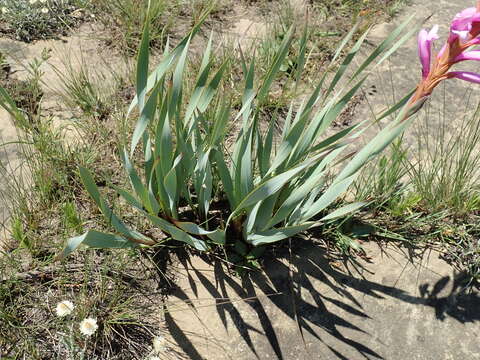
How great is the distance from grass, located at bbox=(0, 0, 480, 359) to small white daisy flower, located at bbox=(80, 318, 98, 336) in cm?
6

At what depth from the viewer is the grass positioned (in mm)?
1775

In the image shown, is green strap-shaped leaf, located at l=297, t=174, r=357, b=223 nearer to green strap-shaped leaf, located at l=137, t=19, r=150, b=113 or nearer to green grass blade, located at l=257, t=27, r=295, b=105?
green grass blade, located at l=257, t=27, r=295, b=105

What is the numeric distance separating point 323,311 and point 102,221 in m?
1.02

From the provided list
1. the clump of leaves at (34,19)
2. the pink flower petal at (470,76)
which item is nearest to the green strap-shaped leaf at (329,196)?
the pink flower petal at (470,76)

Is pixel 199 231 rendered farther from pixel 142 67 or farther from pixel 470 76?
pixel 470 76

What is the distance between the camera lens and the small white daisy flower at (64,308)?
1.67 m

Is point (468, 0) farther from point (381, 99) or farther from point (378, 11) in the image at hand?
point (381, 99)

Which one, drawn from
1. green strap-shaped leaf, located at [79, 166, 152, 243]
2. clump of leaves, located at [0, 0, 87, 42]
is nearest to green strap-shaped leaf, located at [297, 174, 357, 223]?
green strap-shaped leaf, located at [79, 166, 152, 243]

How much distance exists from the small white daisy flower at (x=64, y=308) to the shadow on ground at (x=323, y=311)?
37cm

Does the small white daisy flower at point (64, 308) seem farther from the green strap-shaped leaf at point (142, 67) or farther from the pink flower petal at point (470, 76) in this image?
the pink flower petal at point (470, 76)

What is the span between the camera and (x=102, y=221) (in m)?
2.08

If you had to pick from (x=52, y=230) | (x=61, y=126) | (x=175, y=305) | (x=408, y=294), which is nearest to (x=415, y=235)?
(x=408, y=294)

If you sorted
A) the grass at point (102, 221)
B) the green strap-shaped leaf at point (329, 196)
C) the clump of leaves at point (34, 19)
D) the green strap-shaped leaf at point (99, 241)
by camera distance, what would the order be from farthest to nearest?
1. the clump of leaves at point (34, 19)
2. the grass at point (102, 221)
3. the green strap-shaped leaf at point (329, 196)
4. the green strap-shaped leaf at point (99, 241)

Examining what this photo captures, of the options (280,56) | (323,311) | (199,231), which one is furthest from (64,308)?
(280,56)
